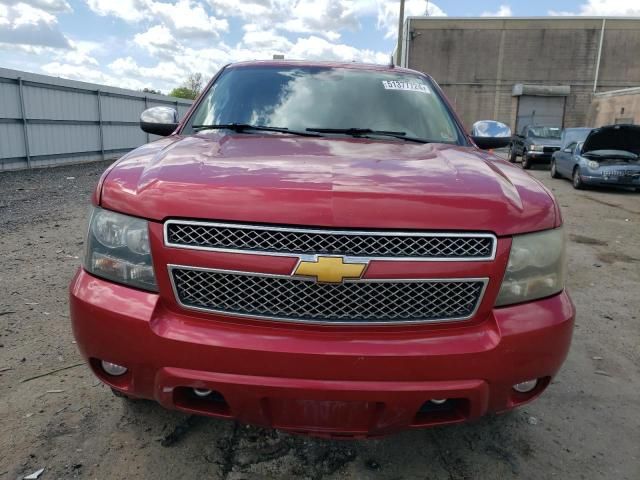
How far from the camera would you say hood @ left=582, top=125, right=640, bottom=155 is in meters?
12.4

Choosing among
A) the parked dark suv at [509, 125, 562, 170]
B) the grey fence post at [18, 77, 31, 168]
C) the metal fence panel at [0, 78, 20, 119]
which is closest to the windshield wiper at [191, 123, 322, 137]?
the metal fence panel at [0, 78, 20, 119]

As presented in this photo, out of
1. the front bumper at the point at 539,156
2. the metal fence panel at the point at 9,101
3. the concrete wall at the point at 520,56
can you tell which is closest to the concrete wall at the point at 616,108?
the concrete wall at the point at 520,56

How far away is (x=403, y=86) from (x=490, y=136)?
0.69 meters

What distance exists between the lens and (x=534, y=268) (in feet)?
5.99

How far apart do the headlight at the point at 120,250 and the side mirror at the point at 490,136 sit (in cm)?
243

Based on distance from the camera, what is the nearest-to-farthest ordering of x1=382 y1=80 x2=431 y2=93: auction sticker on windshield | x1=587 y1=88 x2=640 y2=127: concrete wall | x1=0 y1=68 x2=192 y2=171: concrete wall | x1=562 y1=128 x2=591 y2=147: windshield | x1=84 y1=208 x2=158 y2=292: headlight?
x1=84 y1=208 x2=158 y2=292: headlight → x1=382 y1=80 x2=431 y2=93: auction sticker on windshield → x1=0 y1=68 x2=192 y2=171: concrete wall → x1=562 y1=128 x2=591 y2=147: windshield → x1=587 y1=88 x2=640 y2=127: concrete wall

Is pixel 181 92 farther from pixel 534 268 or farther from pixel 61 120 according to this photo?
pixel 534 268

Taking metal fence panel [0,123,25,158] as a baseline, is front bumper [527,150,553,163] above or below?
below

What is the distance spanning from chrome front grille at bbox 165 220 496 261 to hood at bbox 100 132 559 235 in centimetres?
3

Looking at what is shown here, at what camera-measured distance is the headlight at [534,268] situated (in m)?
1.78

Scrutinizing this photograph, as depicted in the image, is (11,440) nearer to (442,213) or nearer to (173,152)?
(173,152)

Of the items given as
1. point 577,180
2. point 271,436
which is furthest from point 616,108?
point 271,436

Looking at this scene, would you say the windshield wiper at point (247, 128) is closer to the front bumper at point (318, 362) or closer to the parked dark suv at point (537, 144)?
the front bumper at point (318, 362)

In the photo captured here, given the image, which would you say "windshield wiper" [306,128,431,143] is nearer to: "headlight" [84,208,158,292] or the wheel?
"headlight" [84,208,158,292]
